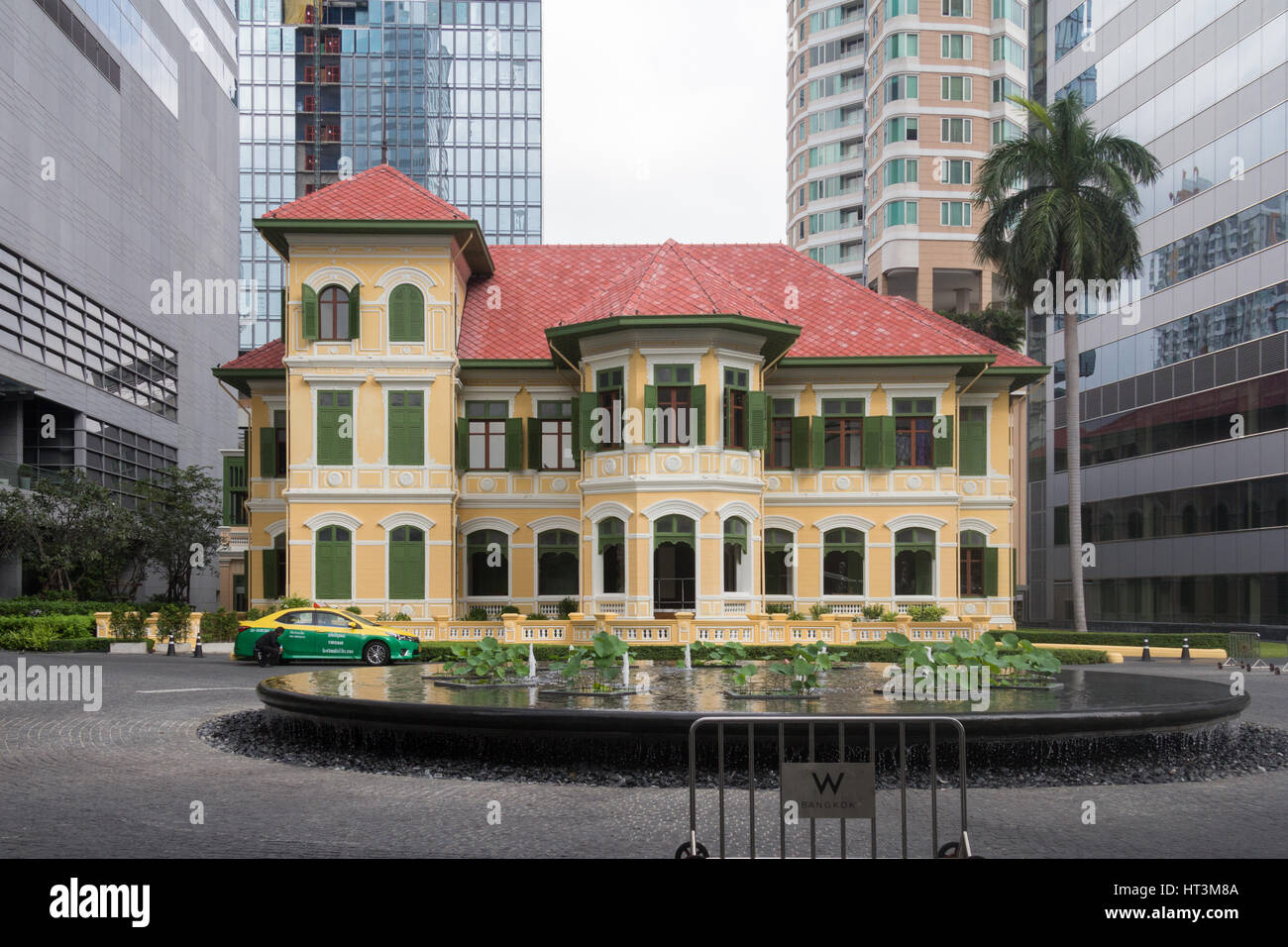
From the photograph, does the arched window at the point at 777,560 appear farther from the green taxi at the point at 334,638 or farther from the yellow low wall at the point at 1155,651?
the green taxi at the point at 334,638

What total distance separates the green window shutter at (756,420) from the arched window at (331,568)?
11.6m

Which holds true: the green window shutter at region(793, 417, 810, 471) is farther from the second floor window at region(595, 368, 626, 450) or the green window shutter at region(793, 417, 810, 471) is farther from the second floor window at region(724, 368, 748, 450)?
the second floor window at region(595, 368, 626, 450)

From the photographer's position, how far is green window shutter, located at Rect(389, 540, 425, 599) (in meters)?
33.5

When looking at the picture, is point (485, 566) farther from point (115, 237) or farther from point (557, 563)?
point (115, 237)

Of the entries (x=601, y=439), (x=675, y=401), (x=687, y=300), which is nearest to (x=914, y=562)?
(x=675, y=401)

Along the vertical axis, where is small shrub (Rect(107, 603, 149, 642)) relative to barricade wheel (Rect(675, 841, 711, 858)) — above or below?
below

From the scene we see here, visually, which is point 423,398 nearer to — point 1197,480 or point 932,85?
point 1197,480

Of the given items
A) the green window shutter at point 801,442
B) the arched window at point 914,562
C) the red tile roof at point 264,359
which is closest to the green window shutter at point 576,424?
the green window shutter at point 801,442

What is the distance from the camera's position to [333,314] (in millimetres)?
33906

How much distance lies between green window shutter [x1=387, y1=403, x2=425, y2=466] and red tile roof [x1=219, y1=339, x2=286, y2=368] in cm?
491

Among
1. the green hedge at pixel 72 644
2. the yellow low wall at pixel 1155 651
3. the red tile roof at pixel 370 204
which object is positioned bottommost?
the yellow low wall at pixel 1155 651

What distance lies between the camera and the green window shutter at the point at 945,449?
118 feet

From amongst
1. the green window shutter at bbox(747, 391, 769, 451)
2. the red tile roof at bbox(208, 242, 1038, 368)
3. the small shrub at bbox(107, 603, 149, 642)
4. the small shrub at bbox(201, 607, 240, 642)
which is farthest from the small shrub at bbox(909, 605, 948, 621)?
the small shrub at bbox(107, 603, 149, 642)

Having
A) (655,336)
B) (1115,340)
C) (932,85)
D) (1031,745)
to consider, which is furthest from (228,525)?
(932,85)
